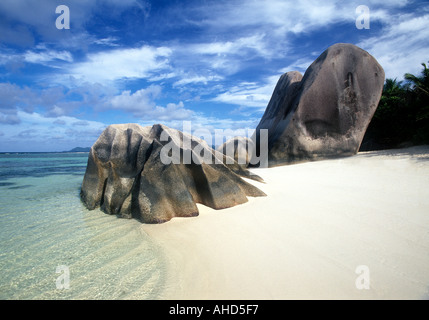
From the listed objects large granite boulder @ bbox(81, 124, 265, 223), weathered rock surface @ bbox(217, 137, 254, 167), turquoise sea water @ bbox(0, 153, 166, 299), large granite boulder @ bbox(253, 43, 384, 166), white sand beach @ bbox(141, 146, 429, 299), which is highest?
large granite boulder @ bbox(253, 43, 384, 166)

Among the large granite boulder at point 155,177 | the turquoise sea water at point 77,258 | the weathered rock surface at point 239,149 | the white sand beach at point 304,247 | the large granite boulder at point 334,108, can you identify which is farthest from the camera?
the weathered rock surface at point 239,149

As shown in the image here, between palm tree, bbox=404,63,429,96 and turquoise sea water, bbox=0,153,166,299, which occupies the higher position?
palm tree, bbox=404,63,429,96

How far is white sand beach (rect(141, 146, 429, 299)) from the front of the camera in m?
2.05

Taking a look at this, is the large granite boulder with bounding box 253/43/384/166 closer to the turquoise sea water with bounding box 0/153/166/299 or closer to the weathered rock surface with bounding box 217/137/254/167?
the weathered rock surface with bounding box 217/137/254/167

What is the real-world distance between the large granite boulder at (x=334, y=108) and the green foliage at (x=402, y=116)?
2827 millimetres

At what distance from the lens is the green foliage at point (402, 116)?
11961mm

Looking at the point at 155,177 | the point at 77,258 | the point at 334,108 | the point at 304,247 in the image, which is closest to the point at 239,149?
the point at 334,108

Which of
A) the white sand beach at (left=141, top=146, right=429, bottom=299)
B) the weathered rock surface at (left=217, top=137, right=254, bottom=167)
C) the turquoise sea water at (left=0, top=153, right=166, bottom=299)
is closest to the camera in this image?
the white sand beach at (left=141, top=146, right=429, bottom=299)

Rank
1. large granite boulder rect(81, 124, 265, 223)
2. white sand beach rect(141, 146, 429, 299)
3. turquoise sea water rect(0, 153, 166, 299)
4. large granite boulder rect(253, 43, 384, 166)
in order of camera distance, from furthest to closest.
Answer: large granite boulder rect(253, 43, 384, 166), large granite boulder rect(81, 124, 265, 223), turquoise sea water rect(0, 153, 166, 299), white sand beach rect(141, 146, 429, 299)

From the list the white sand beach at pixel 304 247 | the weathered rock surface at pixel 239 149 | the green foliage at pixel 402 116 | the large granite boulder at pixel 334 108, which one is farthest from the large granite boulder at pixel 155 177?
the green foliage at pixel 402 116

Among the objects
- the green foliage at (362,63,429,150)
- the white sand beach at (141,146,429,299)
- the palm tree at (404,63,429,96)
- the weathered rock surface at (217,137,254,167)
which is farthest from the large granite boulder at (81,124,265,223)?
the palm tree at (404,63,429,96)

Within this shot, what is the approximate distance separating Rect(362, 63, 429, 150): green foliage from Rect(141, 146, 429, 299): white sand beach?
970 cm

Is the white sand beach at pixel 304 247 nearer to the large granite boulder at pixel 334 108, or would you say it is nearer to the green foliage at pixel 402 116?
the large granite boulder at pixel 334 108

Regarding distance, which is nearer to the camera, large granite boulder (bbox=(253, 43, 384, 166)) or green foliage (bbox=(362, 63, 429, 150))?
large granite boulder (bbox=(253, 43, 384, 166))
